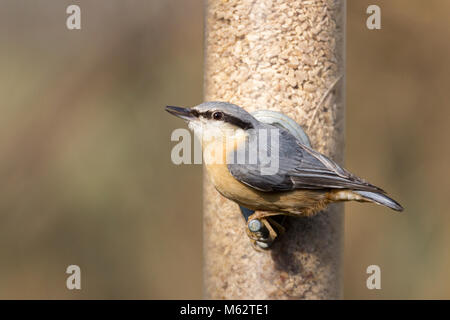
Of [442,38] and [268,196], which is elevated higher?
[442,38]

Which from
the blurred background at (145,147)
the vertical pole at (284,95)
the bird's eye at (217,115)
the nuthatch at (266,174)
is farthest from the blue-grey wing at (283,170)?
the blurred background at (145,147)

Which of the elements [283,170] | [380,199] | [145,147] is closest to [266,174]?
[283,170]

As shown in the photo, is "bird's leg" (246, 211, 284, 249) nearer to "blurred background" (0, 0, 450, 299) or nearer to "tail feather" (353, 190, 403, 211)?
"tail feather" (353, 190, 403, 211)

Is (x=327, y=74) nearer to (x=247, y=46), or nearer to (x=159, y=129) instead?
(x=247, y=46)

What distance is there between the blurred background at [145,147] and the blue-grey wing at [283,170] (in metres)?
2.82

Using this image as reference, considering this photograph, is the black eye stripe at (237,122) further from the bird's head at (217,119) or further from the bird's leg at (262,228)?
the bird's leg at (262,228)

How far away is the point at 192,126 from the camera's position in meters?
3.36

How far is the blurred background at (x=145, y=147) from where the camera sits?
19.6ft

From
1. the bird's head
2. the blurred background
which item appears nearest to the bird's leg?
the bird's head

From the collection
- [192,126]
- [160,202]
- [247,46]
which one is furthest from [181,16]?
[192,126]

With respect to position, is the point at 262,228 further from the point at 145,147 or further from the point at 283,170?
the point at 145,147

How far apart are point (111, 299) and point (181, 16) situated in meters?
2.74
